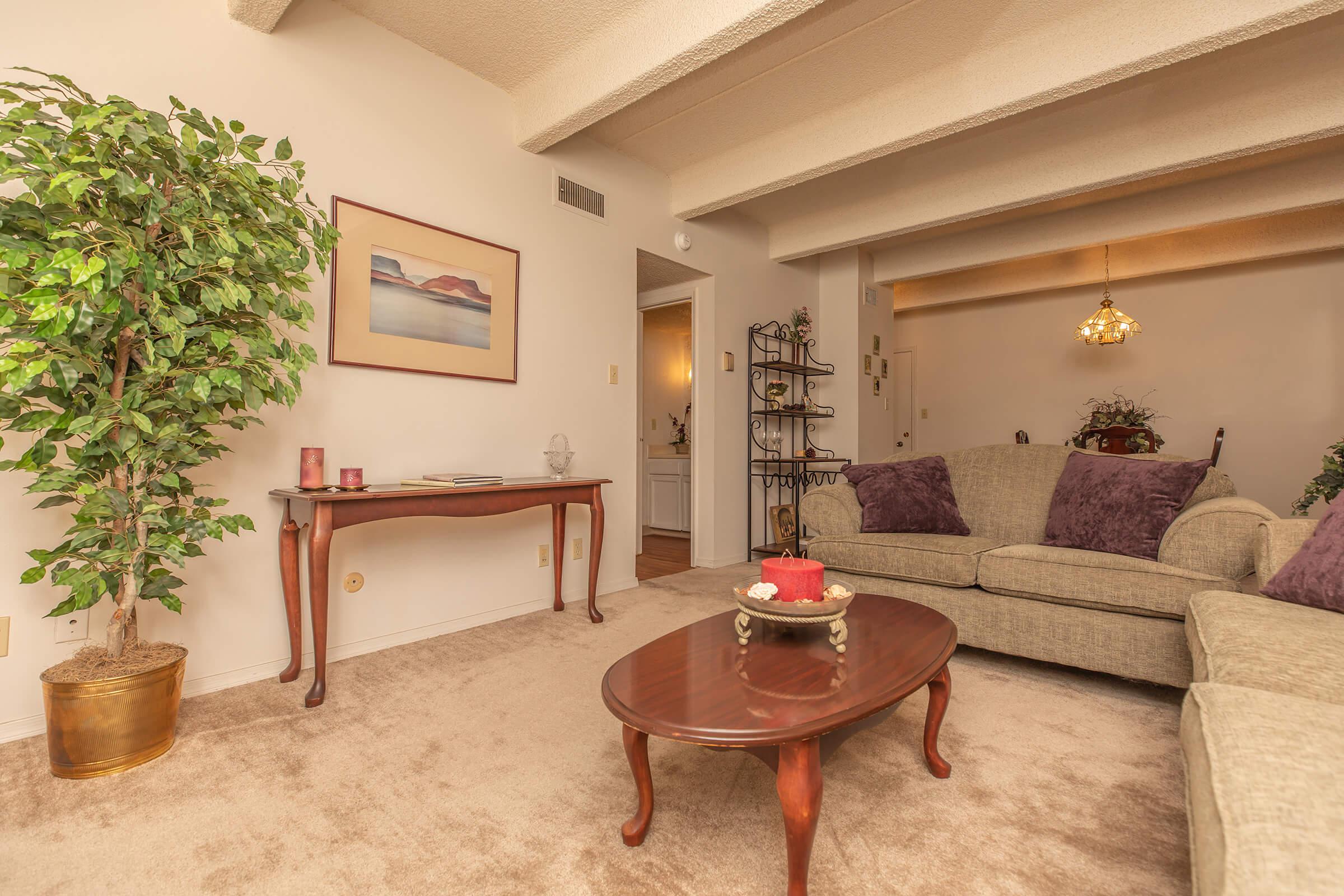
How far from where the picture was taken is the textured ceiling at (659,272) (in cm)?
418

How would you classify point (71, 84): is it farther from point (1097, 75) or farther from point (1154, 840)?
point (1097, 75)

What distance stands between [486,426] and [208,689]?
4.95 ft

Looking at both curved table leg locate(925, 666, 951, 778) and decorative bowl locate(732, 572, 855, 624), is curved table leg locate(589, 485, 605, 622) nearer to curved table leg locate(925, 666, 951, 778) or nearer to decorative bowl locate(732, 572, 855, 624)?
decorative bowl locate(732, 572, 855, 624)

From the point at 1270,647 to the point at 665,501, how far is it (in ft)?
16.8

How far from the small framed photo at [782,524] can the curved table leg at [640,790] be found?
3767mm

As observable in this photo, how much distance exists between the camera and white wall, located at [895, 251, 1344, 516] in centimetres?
516

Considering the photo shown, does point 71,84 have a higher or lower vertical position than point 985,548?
higher

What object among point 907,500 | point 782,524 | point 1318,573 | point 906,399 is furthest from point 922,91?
point 906,399

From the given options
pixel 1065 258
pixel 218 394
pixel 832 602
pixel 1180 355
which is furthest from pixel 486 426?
pixel 1180 355

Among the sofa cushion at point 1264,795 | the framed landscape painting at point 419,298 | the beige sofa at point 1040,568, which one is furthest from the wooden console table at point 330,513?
the sofa cushion at point 1264,795

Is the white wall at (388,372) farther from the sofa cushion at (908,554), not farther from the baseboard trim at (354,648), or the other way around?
the sofa cushion at (908,554)

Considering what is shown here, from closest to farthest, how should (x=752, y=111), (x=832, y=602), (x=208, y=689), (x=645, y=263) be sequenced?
(x=832, y=602)
(x=208, y=689)
(x=752, y=111)
(x=645, y=263)

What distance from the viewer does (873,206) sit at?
4.41 meters

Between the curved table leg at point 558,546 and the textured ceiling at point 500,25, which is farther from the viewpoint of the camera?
the curved table leg at point 558,546
